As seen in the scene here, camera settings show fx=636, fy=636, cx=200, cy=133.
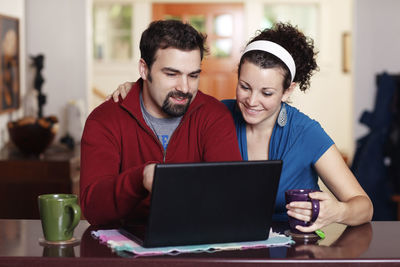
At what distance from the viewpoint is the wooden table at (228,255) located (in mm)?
1346

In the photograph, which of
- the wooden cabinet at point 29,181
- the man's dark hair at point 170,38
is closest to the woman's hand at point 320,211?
the man's dark hair at point 170,38

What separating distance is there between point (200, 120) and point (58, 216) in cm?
70

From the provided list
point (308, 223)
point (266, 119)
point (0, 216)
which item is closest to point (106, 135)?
point (266, 119)

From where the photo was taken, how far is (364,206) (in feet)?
5.91

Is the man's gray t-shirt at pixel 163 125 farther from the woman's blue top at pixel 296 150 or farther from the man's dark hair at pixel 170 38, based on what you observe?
the woman's blue top at pixel 296 150

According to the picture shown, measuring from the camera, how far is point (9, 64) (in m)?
4.18

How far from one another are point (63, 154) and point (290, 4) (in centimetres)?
524

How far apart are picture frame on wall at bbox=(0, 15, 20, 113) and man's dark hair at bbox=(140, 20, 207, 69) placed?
7.39 ft

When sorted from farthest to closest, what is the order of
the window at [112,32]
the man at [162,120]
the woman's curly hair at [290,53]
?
the window at [112,32] < the woman's curly hair at [290,53] < the man at [162,120]

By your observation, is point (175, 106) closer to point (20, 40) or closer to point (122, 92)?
point (122, 92)

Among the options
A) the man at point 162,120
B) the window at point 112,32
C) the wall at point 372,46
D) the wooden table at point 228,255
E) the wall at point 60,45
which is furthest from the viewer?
the window at point 112,32

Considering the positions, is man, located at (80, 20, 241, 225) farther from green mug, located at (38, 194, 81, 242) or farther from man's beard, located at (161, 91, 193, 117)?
green mug, located at (38, 194, 81, 242)

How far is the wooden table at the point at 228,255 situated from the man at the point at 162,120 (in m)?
0.39

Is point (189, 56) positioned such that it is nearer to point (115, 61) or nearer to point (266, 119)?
point (266, 119)
